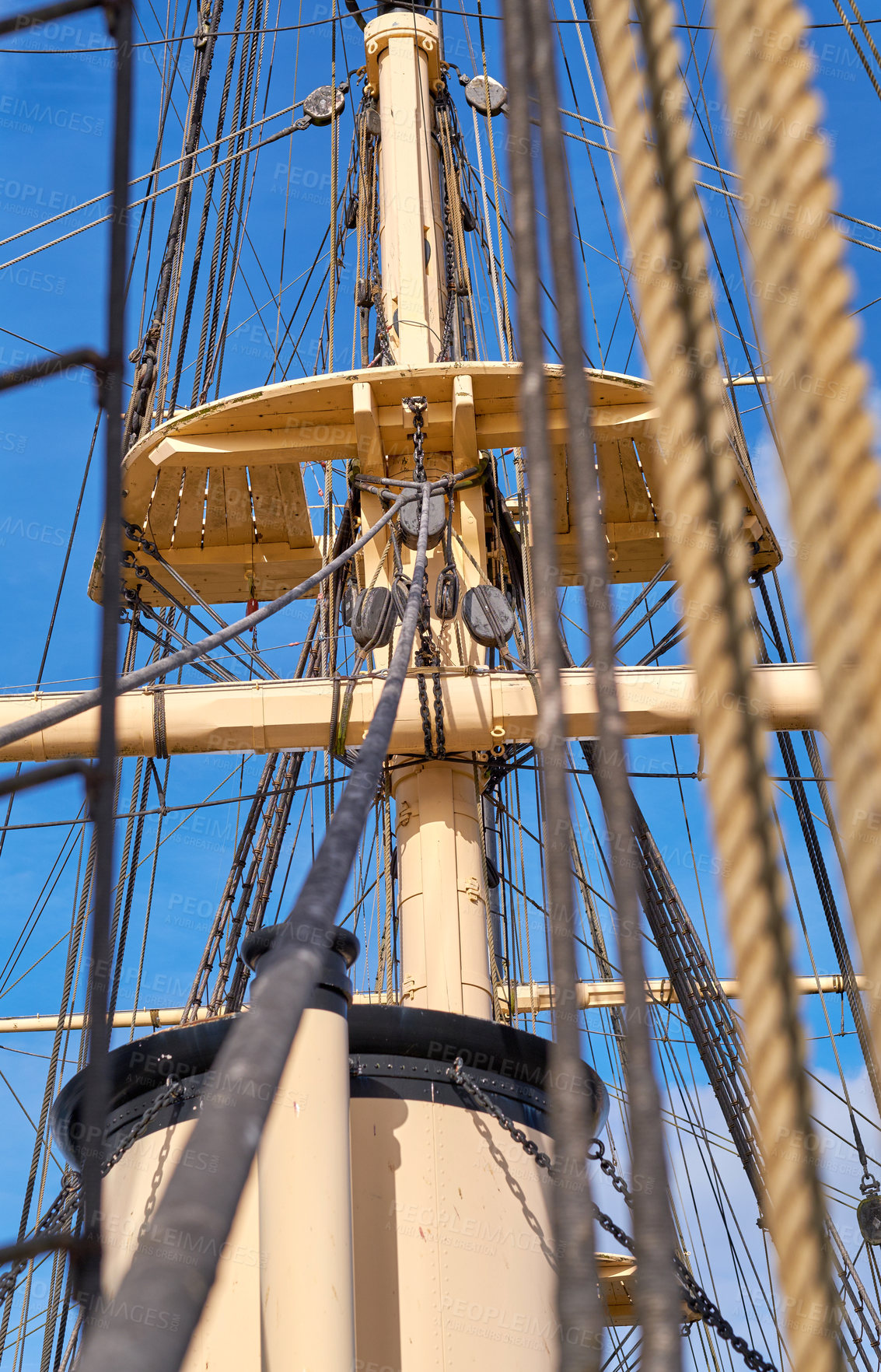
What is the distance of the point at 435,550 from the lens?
6430mm

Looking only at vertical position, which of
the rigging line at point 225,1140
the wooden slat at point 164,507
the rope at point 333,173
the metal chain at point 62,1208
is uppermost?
the rope at point 333,173

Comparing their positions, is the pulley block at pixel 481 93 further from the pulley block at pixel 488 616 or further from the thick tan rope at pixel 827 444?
the thick tan rope at pixel 827 444

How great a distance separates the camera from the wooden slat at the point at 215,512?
24.6ft

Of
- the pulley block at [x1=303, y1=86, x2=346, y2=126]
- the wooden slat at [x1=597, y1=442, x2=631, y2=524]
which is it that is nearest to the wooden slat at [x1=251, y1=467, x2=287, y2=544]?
the wooden slat at [x1=597, y1=442, x2=631, y2=524]

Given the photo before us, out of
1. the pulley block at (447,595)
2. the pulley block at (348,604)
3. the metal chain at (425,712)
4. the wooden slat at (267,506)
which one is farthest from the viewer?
the wooden slat at (267,506)

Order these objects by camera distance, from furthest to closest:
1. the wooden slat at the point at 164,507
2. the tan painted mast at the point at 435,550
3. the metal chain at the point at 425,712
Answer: the wooden slat at the point at 164,507 < the metal chain at the point at 425,712 < the tan painted mast at the point at 435,550

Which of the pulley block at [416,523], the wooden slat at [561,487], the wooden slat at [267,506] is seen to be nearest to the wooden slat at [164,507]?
the wooden slat at [267,506]

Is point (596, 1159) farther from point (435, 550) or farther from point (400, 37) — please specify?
point (400, 37)

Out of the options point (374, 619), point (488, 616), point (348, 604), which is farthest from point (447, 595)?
point (348, 604)

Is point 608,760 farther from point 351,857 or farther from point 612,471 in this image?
point 612,471

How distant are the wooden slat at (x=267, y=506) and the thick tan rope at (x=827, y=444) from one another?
677 cm

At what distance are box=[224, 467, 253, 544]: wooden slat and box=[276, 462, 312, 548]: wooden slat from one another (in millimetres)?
202

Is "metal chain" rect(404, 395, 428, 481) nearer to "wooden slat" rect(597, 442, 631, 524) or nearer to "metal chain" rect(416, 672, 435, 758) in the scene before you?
"metal chain" rect(416, 672, 435, 758)

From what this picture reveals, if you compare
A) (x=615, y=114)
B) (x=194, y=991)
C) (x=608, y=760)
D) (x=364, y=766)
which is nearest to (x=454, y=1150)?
(x=364, y=766)
